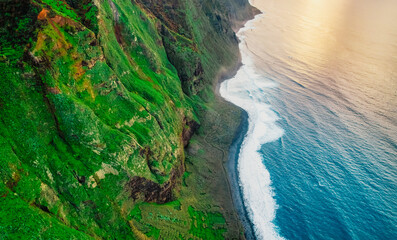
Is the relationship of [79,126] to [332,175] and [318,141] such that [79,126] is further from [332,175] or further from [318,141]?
[318,141]

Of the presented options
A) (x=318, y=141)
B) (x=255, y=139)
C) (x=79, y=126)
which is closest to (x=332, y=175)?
(x=318, y=141)

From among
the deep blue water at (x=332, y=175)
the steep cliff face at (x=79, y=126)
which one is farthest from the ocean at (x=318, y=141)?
the steep cliff face at (x=79, y=126)

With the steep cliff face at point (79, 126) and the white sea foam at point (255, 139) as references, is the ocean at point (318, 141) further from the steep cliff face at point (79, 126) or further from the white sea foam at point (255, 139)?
the steep cliff face at point (79, 126)

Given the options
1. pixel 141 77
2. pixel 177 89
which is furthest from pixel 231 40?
pixel 141 77

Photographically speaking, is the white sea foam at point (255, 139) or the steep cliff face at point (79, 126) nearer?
the steep cliff face at point (79, 126)

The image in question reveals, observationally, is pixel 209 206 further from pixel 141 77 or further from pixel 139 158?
pixel 141 77

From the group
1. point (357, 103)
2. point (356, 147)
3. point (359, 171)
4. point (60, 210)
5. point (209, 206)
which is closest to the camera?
point (60, 210)
